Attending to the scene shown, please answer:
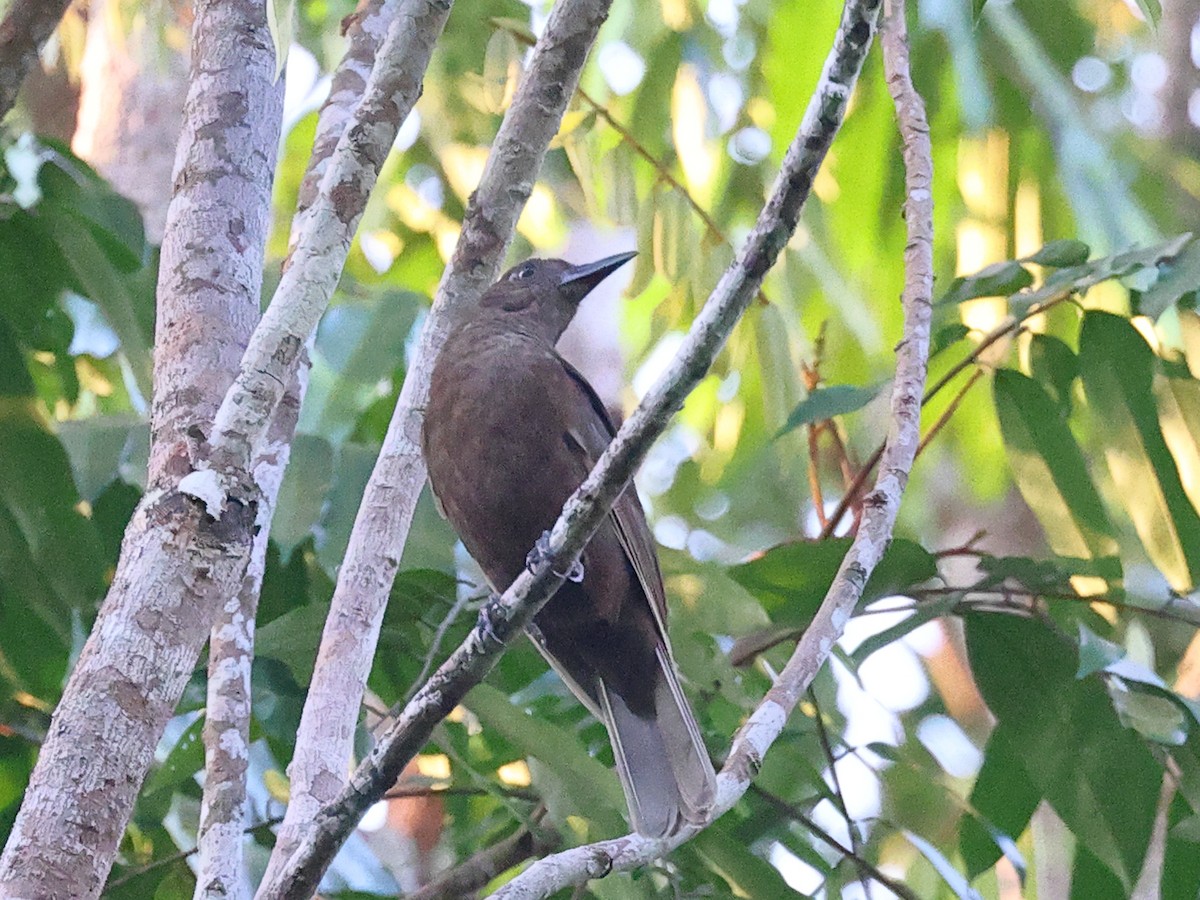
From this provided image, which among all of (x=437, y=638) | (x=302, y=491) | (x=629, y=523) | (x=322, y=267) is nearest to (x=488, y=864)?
(x=437, y=638)

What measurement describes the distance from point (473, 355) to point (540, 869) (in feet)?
4.81

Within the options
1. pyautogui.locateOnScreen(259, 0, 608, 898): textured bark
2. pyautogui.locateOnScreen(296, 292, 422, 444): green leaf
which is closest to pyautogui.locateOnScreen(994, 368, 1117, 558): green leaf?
pyautogui.locateOnScreen(259, 0, 608, 898): textured bark

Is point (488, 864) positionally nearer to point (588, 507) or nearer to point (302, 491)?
point (302, 491)

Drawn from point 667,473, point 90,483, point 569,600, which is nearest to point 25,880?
point 90,483

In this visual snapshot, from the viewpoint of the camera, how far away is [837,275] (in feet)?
13.9

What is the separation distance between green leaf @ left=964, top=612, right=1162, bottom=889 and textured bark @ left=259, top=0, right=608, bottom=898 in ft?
3.96

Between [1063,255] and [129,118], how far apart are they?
4675 millimetres

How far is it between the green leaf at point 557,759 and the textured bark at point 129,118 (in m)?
3.91

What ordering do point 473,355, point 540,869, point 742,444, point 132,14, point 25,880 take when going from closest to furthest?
point 25,880
point 540,869
point 473,355
point 742,444
point 132,14

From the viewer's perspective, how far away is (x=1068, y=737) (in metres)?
2.93

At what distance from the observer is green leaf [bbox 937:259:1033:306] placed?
3.07 metres

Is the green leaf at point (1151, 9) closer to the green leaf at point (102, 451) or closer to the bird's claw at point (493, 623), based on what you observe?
the bird's claw at point (493, 623)

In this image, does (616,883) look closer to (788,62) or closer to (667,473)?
(788,62)

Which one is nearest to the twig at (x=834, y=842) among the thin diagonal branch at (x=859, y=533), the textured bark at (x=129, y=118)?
the thin diagonal branch at (x=859, y=533)
